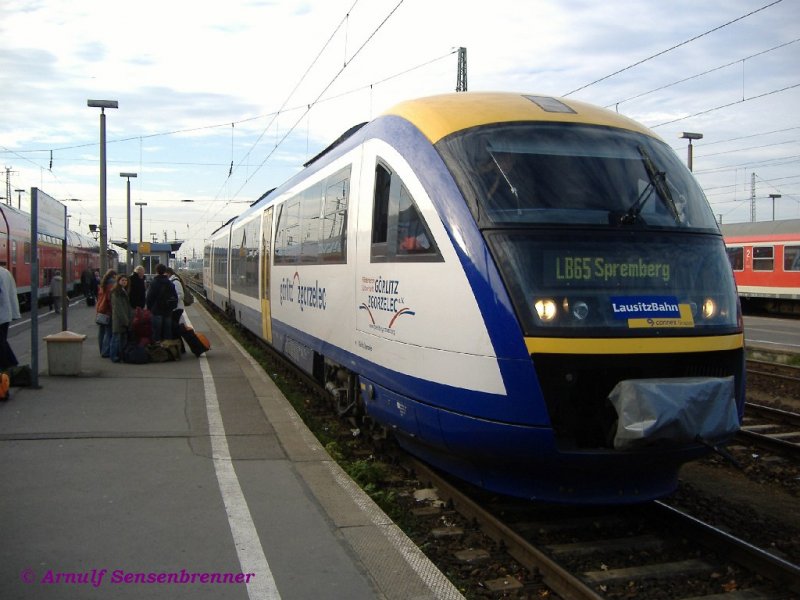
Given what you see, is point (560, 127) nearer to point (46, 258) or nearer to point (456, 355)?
point (456, 355)

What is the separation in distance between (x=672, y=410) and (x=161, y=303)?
10.3m

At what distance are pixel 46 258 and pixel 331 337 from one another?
24.9 m

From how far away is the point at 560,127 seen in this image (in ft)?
18.2

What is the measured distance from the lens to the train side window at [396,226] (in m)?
5.40

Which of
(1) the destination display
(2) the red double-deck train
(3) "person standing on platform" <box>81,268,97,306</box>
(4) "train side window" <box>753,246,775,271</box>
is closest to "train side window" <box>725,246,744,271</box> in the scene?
(4) "train side window" <box>753,246,775,271</box>

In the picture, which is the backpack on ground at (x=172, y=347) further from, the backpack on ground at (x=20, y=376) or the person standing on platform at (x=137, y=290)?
the backpack on ground at (x=20, y=376)

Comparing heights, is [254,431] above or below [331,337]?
below

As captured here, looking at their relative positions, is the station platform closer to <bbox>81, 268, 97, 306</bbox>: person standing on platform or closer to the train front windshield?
the train front windshield

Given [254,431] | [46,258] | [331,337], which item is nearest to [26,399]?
[254,431]

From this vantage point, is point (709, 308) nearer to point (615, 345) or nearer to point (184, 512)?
point (615, 345)

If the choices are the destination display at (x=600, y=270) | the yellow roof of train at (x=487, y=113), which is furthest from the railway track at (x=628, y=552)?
the yellow roof of train at (x=487, y=113)

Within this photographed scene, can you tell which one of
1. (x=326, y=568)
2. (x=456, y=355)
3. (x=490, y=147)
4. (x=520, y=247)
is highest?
(x=490, y=147)

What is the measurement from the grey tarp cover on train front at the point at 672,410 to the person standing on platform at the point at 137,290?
10.5m

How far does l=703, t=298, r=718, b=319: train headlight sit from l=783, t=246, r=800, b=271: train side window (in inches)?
958
